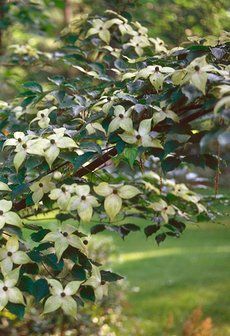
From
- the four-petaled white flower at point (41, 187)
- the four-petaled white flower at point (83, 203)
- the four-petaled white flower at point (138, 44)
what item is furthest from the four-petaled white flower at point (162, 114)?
the four-petaled white flower at point (138, 44)

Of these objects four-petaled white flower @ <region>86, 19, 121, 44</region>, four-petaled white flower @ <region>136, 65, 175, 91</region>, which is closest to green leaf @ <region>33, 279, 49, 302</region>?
four-petaled white flower @ <region>136, 65, 175, 91</region>

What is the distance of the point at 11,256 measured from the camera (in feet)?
5.26

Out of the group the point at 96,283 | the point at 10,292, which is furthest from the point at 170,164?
the point at 10,292

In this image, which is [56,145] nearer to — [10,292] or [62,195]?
[62,195]

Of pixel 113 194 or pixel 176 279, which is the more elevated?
pixel 113 194

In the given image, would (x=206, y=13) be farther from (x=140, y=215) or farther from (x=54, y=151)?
(x=54, y=151)

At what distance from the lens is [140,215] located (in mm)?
2434

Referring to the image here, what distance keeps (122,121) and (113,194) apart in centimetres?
20

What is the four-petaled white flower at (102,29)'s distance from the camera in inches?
100

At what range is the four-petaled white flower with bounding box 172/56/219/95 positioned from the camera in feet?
4.48

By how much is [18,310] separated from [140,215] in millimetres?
947

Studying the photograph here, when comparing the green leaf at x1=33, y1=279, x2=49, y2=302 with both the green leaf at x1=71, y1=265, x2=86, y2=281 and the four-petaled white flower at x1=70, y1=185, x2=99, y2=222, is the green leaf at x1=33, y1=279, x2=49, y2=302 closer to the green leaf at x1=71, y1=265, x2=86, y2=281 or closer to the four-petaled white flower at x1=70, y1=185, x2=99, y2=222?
the green leaf at x1=71, y1=265, x2=86, y2=281

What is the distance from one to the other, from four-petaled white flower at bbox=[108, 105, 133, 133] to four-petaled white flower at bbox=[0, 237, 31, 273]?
1.36 ft

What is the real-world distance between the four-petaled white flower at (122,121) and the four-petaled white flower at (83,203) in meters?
0.19
